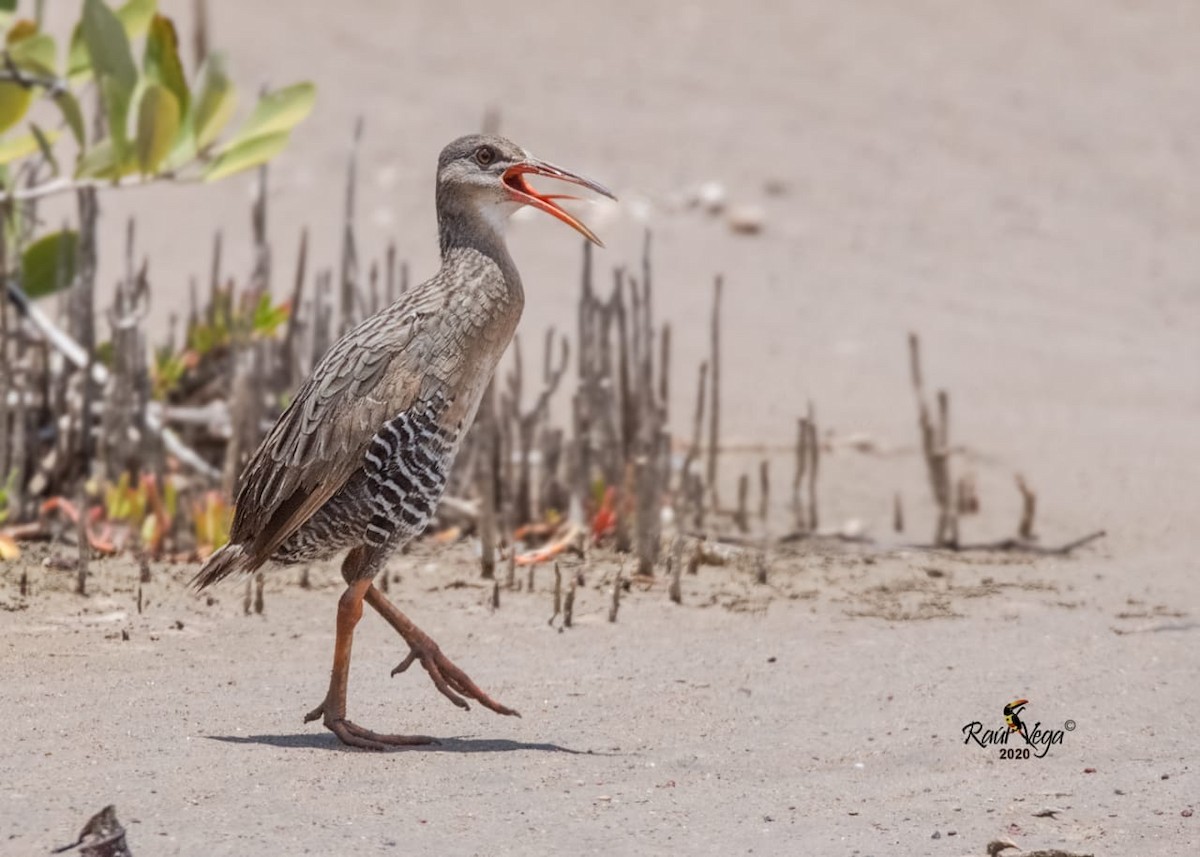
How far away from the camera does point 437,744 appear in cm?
574

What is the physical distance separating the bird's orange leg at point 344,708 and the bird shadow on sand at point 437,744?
0.12 feet

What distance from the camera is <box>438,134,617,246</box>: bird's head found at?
6.21m

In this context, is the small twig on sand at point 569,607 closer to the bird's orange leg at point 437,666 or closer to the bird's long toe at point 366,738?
the bird's orange leg at point 437,666

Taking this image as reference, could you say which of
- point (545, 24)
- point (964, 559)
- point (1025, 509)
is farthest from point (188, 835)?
point (545, 24)

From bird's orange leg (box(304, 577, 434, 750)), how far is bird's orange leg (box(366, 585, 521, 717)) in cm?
21

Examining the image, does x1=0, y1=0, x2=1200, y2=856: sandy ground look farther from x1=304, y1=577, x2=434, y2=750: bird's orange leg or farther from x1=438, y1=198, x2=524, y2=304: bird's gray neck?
x1=438, y1=198, x2=524, y2=304: bird's gray neck

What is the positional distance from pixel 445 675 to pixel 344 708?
1.25 feet

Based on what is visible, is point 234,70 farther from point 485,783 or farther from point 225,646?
point 485,783

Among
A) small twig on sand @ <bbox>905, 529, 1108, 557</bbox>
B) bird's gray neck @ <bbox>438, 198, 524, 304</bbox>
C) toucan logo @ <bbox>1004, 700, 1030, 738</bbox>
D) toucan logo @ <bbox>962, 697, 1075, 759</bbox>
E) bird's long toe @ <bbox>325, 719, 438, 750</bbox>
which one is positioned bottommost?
bird's long toe @ <bbox>325, 719, 438, 750</bbox>

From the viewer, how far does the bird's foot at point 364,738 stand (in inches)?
221

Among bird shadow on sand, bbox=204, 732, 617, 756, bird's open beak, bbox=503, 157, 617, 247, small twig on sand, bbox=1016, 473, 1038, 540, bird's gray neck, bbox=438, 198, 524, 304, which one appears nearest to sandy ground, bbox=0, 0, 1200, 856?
bird shadow on sand, bbox=204, 732, 617, 756

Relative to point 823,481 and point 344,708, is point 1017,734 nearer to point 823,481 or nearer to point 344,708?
point 344,708

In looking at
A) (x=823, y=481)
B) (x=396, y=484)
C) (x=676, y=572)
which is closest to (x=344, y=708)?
(x=396, y=484)

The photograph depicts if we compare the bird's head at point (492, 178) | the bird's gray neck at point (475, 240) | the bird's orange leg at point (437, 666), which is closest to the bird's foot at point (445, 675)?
the bird's orange leg at point (437, 666)
